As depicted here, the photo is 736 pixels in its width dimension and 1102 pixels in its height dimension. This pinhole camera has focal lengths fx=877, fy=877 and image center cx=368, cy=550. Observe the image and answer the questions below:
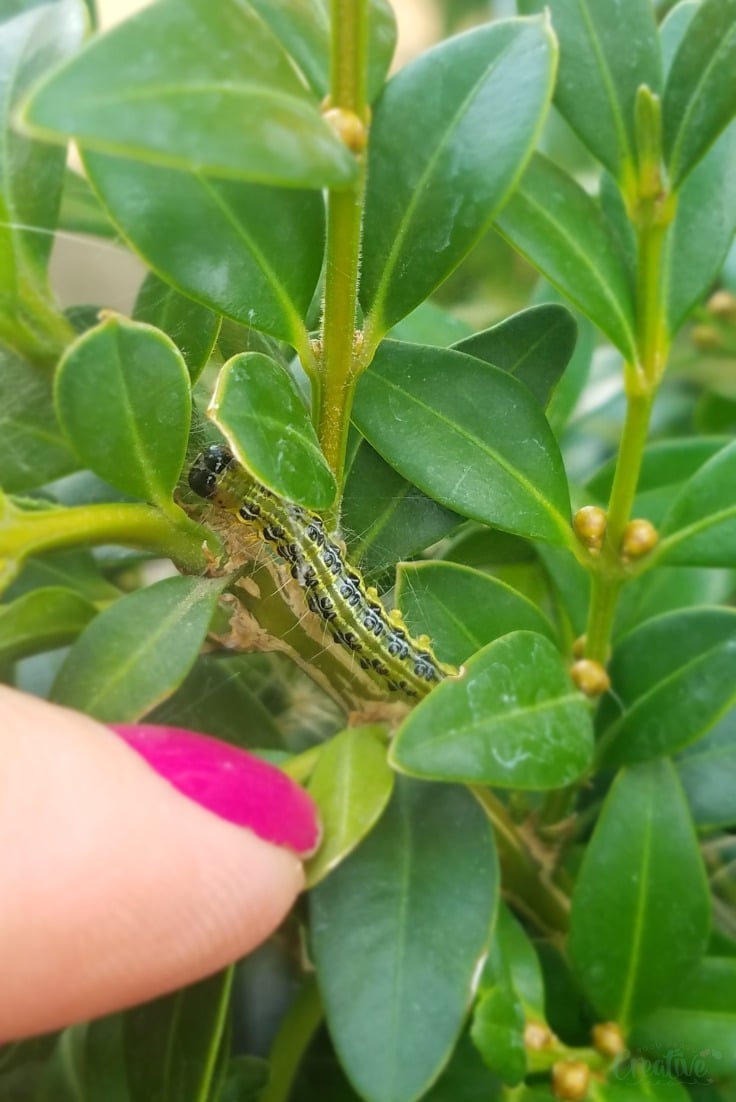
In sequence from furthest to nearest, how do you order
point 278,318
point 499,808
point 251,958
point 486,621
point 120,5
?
point 120,5 < point 251,958 < point 499,808 < point 486,621 < point 278,318

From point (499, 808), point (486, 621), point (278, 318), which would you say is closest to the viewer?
point (278, 318)

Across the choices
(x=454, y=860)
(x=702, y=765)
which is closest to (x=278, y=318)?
(x=454, y=860)

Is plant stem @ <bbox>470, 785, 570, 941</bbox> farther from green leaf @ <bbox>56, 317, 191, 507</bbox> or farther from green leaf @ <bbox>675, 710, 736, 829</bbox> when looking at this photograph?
green leaf @ <bbox>56, 317, 191, 507</bbox>

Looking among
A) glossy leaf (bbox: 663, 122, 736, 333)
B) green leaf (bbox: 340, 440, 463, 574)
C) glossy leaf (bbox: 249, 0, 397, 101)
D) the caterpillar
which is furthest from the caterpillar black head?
glossy leaf (bbox: 663, 122, 736, 333)

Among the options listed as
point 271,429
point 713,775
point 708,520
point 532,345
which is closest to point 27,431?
point 271,429

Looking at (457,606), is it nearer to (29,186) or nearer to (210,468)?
(210,468)

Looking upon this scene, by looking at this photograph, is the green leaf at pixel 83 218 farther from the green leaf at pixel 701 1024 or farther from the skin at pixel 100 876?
the green leaf at pixel 701 1024

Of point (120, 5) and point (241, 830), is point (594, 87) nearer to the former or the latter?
point (241, 830)

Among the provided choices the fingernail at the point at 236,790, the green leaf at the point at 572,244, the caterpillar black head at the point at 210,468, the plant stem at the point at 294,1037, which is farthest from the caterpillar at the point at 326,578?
the plant stem at the point at 294,1037
